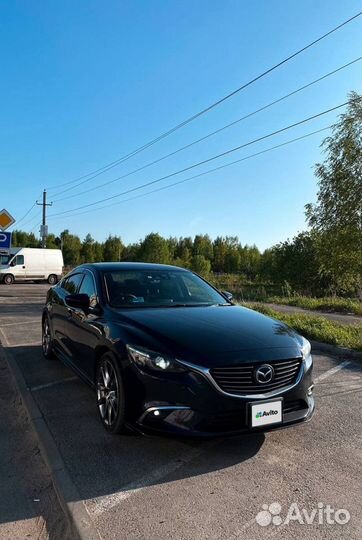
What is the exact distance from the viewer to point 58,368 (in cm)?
645

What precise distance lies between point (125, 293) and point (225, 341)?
158 cm

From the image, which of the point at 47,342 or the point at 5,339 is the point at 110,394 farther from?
the point at 5,339

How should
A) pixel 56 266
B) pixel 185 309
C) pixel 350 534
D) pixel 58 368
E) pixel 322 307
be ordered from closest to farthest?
pixel 350 534, pixel 185 309, pixel 58 368, pixel 322 307, pixel 56 266

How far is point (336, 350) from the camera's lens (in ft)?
25.0

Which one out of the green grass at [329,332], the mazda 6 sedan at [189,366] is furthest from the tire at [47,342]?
the green grass at [329,332]

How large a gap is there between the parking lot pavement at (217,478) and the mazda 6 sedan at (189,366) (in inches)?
9.6

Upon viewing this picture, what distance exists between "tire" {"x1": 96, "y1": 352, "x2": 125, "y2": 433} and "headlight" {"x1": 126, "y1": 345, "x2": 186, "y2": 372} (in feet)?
0.84

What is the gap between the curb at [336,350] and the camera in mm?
7199

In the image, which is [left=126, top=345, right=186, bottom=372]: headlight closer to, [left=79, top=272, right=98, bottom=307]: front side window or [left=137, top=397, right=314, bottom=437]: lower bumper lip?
[left=137, top=397, right=314, bottom=437]: lower bumper lip

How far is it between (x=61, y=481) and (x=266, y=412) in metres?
1.59

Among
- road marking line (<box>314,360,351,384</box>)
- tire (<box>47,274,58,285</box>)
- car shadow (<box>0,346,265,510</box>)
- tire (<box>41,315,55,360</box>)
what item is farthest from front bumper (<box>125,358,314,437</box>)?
tire (<box>47,274,58,285</box>)

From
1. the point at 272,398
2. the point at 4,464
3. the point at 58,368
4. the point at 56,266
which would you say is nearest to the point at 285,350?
the point at 272,398

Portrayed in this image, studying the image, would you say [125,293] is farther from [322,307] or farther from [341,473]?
[322,307]

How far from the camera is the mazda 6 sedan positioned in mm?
3336
